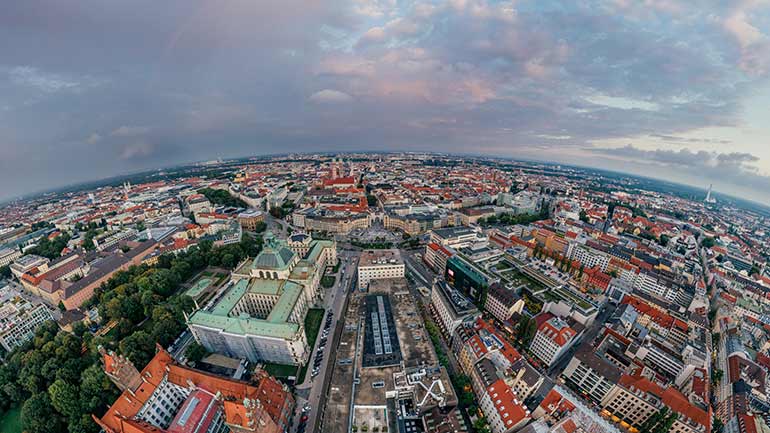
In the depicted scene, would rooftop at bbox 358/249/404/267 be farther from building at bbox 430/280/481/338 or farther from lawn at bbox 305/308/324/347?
lawn at bbox 305/308/324/347

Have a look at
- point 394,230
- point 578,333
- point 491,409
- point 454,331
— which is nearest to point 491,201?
point 394,230

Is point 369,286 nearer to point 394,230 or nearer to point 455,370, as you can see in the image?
point 455,370

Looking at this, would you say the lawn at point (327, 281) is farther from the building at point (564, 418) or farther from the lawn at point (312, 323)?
the building at point (564, 418)

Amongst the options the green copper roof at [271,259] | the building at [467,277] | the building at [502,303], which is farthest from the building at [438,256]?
the green copper roof at [271,259]

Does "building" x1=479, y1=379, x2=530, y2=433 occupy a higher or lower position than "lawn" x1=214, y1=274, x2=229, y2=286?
higher

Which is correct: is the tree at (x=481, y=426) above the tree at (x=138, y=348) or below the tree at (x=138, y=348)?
above

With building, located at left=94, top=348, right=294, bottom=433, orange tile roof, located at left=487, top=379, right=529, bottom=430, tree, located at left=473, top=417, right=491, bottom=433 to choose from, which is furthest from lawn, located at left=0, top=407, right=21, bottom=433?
orange tile roof, located at left=487, top=379, right=529, bottom=430
